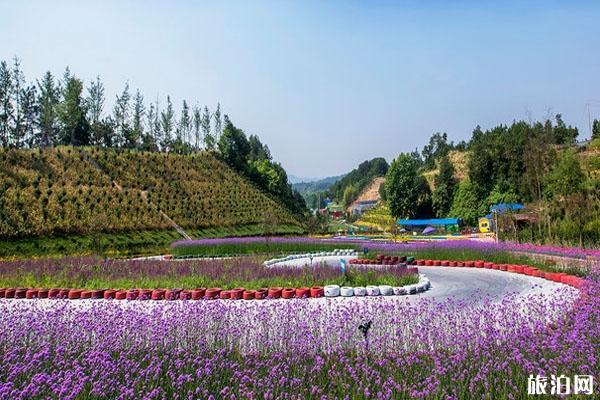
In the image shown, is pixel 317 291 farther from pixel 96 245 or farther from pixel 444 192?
pixel 444 192

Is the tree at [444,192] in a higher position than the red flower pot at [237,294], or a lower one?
higher

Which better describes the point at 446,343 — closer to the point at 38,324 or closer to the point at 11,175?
the point at 38,324

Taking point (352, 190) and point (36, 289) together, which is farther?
point (352, 190)

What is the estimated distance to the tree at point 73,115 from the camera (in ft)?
186

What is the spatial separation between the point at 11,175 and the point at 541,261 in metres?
39.7

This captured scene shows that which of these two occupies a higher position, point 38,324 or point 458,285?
point 38,324

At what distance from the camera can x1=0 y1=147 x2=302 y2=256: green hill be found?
115ft

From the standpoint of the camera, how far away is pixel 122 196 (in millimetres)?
45969

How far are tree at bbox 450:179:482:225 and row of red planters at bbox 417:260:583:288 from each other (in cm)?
5261

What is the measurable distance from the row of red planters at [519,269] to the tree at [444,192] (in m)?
59.7

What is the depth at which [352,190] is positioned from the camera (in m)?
164

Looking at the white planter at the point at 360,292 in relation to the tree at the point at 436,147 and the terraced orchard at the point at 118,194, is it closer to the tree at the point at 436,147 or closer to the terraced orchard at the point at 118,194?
the terraced orchard at the point at 118,194

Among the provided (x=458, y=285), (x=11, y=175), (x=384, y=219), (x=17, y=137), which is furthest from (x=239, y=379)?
(x=384, y=219)

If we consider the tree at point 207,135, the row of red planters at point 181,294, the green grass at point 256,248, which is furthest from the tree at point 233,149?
the row of red planters at point 181,294
